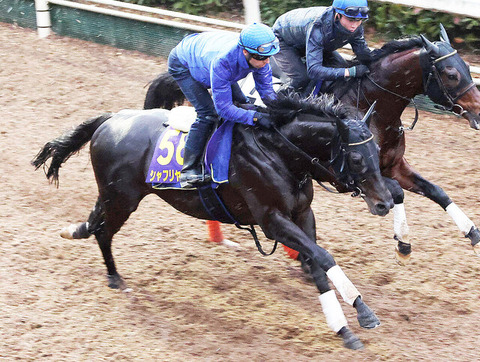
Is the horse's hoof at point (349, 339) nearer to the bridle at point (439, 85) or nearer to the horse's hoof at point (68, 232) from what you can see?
the bridle at point (439, 85)

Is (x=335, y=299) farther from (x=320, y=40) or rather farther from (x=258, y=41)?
(x=320, y=40)

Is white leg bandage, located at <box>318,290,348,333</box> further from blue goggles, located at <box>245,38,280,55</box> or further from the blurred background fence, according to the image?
the blurred background fence

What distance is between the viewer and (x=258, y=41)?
185 inches

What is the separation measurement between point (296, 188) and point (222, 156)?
23.6 inches

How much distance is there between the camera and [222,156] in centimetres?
522

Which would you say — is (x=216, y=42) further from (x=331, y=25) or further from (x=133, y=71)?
(x=133, y=71)

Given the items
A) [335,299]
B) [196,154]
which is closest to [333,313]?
[335,299]

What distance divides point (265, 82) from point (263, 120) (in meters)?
0.39

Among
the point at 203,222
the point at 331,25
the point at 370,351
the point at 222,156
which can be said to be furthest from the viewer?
the point at 203,222

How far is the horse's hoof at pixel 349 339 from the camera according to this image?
4.86 meters

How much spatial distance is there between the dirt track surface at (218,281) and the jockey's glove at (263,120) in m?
1.49

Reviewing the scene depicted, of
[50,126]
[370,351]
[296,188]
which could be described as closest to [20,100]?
[50,126]

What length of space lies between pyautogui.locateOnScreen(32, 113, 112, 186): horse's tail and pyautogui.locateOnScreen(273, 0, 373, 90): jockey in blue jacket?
182 centimetres

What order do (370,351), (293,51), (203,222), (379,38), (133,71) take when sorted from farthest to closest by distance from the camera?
(133,71)
(379,38)
(203,222)
(293,51)
(370,351)
